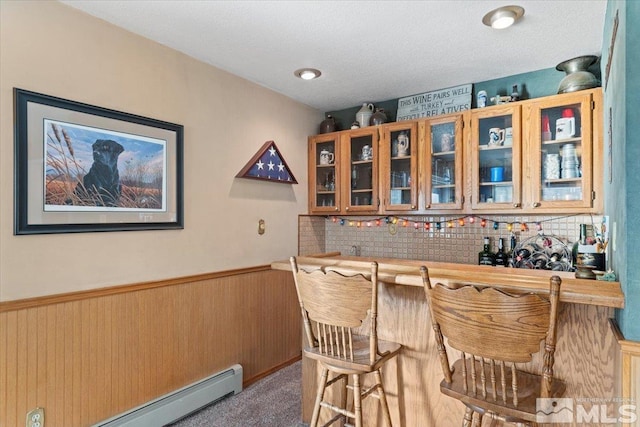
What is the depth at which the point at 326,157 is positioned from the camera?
374 cm

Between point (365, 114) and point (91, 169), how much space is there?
7.79 feet

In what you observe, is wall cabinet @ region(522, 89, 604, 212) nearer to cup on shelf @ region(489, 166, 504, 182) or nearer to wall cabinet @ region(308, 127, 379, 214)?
cup on shelf @ region(489, 166, 504, 182)

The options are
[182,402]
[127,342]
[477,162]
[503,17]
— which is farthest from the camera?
[477,162]

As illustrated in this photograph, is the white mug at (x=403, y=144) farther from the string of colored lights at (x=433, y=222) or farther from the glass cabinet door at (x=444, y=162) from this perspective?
the string of colored lights at (x=433, y=222)

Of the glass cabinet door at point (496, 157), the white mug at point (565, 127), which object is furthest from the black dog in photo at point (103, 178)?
the white mug at point (565, 127)

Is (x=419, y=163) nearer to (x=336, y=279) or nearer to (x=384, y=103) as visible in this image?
(x=384, y=103)

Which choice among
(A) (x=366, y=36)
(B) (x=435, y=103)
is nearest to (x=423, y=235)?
(B) (x=435, y=103)

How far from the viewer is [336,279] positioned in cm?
167

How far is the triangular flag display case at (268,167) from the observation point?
10.1 ft

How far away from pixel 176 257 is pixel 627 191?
2452mm

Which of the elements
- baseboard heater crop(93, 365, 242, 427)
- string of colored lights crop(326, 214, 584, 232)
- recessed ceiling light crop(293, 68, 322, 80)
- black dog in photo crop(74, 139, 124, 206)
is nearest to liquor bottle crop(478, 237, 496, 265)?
string of colored lights crop(326, 214, 584, 232)

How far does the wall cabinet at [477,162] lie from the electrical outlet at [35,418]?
2.59 metres

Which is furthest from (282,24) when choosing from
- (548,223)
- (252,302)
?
(548,223)

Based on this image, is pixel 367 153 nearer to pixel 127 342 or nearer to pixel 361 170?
pixel 361 170
